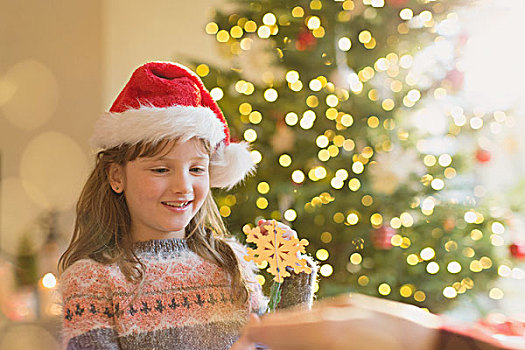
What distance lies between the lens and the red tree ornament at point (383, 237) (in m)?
2.38

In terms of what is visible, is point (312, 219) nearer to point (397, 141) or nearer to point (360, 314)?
point (397, 141)

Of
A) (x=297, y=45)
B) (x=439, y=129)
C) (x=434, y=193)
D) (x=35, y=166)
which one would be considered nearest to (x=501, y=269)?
(x=434, y=193)

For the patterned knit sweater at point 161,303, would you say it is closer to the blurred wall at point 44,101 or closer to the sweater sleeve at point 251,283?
the sweater sleeve at point 251,283

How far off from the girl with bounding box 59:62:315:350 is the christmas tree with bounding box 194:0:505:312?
991mm

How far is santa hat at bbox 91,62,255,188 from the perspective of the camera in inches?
50.1

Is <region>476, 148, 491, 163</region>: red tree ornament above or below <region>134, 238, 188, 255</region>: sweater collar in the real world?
above

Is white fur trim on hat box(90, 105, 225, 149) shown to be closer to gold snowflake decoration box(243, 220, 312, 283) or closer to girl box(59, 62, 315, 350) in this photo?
girl box(59, 62, 315, 350)

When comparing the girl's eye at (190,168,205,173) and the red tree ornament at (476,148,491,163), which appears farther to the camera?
the red tree ornament at (476,148,491,163)

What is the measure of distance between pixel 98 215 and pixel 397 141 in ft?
4.72

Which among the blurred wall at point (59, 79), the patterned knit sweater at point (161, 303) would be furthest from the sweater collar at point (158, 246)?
the blurred wall at point (59, 79)

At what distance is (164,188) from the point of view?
128 cm

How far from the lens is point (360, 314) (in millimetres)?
478

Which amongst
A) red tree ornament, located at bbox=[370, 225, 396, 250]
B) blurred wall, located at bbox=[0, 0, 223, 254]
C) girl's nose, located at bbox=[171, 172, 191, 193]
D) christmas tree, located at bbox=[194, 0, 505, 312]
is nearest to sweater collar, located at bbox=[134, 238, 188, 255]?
girl's nose, located at bbox=[171, 172, 191, 193]

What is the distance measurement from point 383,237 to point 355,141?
38cm
